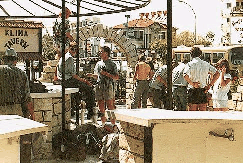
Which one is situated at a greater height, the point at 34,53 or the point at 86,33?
the point at 86,33

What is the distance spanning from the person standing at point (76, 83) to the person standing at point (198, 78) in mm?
2140

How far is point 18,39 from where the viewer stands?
7727 mm

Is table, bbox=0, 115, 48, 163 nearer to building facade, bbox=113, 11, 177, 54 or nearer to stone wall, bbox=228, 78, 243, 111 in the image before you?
stone wall, bbox=228, 78, 243, 111

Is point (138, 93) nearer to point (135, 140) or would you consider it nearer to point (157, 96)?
point (157, 96)

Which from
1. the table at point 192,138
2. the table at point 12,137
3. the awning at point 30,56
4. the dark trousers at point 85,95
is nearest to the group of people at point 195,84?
the dark trousers at point 85,95

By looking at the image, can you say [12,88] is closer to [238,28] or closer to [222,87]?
[222,87]

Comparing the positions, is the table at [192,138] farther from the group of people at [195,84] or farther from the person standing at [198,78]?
the person standing at [198,78]

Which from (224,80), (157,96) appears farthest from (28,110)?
(157,96)

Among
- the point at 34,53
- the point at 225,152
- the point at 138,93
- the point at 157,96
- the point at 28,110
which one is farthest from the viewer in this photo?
the point at 138,93

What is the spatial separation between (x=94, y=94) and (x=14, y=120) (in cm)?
496

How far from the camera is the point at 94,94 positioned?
915 cm

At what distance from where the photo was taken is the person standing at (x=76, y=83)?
852cm

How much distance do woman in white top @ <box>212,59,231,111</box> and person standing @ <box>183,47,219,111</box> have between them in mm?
494

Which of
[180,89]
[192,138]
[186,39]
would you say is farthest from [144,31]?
[192,138]
